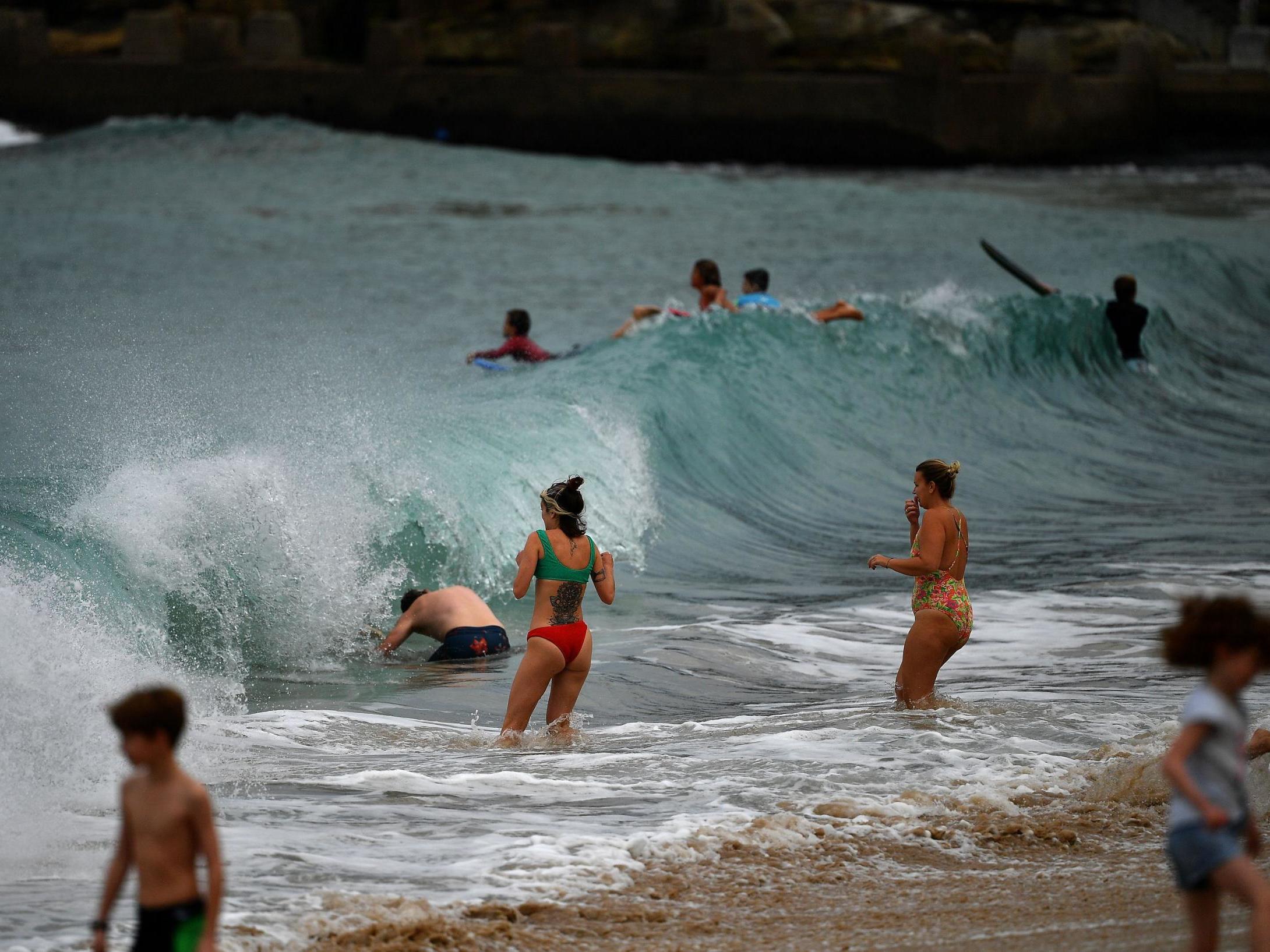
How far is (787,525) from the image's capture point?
14.7 metres

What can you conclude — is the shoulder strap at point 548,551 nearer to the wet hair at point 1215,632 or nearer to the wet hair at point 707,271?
the wet hair at point 1215,632

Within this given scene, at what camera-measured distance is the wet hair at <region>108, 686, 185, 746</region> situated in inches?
155

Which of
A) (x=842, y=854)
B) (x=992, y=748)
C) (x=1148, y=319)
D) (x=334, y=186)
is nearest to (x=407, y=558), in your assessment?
(x=992, y=748)

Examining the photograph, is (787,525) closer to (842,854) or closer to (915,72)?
(842,854)

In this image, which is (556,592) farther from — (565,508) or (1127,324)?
(1127,324)

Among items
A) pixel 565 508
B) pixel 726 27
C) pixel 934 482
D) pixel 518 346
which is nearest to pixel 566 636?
pixel 565 508

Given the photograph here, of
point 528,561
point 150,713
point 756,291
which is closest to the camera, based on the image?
point 150,713

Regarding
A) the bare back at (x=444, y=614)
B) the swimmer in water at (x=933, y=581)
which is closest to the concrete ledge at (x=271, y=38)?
the bare back at (x=444, y=614)

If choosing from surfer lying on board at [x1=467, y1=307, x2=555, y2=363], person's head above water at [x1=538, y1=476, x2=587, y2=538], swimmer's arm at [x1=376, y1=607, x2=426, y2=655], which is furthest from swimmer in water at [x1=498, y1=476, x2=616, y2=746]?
surfer lying on board at [x1=467, y1=307, x2=555, y2=363]

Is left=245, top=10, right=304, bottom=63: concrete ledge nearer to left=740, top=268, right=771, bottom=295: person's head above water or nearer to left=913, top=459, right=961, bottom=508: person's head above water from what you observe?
left=740, top=268, right=771, bottom=295: person's head above water

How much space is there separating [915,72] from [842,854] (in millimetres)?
37214

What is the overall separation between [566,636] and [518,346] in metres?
10.2

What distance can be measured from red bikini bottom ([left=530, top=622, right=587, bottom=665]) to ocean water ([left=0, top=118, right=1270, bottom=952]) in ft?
1.54

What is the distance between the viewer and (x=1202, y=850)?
13.8ft
